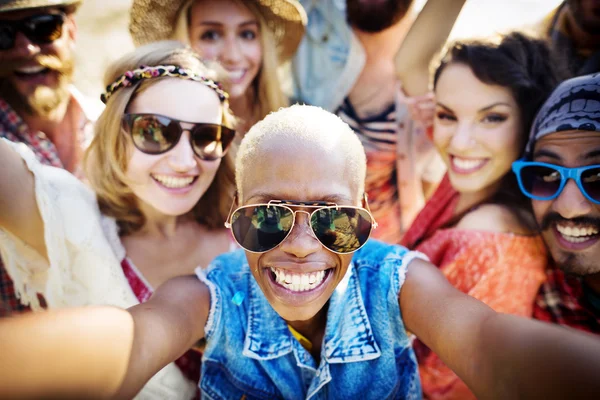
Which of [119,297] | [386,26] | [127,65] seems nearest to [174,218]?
[119,297]

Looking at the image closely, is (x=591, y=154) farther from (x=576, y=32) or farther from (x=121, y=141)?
(x=121, y=141)

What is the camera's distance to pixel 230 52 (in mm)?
2660

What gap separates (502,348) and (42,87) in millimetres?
2926

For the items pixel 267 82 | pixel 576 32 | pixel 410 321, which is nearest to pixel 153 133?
pixel 267 82

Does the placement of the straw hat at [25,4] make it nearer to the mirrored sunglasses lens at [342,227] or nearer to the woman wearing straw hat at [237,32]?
the woman wearing straw hat at [237,32]

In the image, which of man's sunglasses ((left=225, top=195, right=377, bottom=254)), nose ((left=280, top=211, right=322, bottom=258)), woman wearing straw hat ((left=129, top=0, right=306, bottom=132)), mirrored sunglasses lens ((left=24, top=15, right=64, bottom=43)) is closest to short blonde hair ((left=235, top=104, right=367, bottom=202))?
man's sunglasses ((left=225, top=195, right=377, bottom=254))

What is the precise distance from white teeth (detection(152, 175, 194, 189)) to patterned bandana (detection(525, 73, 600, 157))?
1.70m

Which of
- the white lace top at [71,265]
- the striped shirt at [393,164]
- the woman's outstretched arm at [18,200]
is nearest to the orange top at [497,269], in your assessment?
the striped shirt at [393,164]

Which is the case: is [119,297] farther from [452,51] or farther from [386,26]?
[386,26]

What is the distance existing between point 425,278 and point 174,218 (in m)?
1.50

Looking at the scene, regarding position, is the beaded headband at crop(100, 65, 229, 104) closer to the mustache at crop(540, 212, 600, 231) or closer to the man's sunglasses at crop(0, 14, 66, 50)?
the man's sunglasses at crop(0, 14, 66, 50)

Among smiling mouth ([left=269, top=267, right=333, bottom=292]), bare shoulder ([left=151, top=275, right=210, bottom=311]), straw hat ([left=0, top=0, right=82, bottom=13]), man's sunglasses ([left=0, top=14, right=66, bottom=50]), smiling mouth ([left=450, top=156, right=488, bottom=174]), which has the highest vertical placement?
straw hat ([left=0, top=0, right=82, bottom=13])

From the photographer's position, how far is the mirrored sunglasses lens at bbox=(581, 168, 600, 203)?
1.75 m

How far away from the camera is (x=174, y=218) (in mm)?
2457
